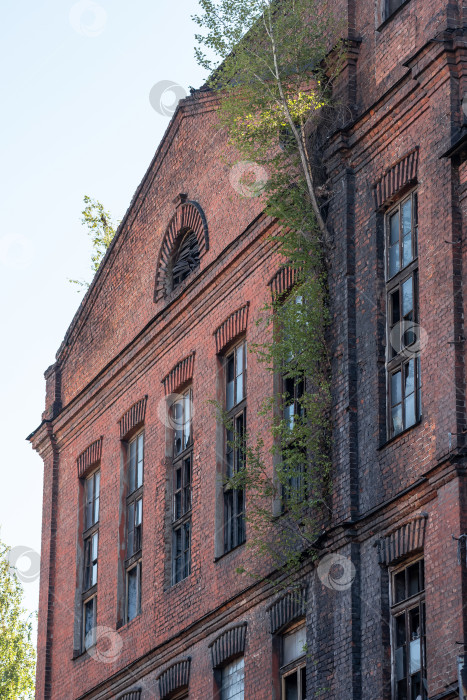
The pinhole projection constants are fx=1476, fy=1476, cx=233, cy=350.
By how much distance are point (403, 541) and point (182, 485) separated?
7226mm

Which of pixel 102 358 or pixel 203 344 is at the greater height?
pixel 102 358

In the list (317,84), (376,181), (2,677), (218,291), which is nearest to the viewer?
(376,181)

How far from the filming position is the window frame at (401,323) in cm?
1653

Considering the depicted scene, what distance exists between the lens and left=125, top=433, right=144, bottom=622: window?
23609 mm

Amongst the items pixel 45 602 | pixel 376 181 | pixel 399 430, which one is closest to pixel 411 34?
pixel 376 181

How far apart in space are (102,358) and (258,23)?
8.64 m

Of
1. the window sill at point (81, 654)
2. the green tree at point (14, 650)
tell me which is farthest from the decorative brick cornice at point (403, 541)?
the green tree at point (14, 650)

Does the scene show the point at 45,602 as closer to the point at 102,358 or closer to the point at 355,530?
the point at 102,358

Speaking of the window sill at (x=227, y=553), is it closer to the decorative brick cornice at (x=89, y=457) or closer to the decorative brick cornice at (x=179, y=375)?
the decorative brick cornice at (x=179, y=375)

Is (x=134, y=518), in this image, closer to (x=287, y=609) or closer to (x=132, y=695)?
(x=132, y=695)

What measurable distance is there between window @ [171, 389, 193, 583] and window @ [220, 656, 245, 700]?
2.02m

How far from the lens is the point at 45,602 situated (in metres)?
26.8

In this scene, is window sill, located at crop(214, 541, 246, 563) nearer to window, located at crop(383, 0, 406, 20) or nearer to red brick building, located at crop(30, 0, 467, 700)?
red brick building, located at crop(30, 0, 467, 700)

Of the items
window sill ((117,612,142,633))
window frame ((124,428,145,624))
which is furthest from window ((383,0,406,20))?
window sill ((117,612,142,633))
